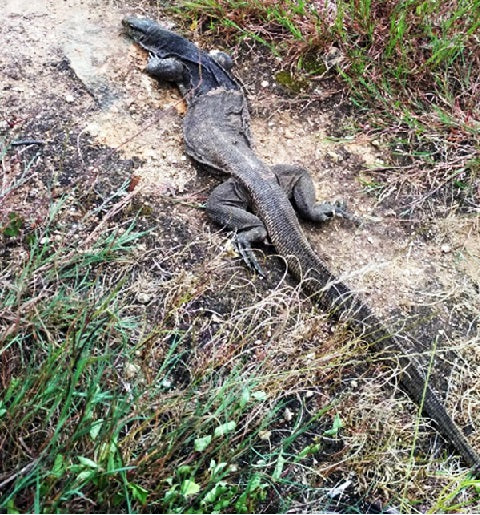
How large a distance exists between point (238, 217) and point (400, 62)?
6.42 ft

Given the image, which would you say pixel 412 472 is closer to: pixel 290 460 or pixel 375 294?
pixel 290 460

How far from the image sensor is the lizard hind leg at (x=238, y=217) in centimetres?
443

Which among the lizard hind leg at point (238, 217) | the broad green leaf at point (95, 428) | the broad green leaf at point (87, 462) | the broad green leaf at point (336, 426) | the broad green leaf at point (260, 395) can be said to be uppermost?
the broad green leaf at point (87, 462)

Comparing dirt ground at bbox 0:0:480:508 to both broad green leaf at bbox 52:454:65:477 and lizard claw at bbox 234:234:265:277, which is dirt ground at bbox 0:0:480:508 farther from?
broad green leaf at bbox 52:454:65:477

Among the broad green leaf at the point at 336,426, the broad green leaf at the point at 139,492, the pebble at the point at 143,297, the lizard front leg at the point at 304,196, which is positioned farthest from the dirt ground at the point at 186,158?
the broad green leaf at the point at 139,492

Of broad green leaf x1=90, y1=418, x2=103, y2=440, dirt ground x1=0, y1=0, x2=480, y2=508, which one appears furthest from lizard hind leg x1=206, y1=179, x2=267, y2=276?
broad green leaf x1=90, y1=418, x2=103, y2=440

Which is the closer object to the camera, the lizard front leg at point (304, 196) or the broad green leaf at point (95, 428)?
the broad green leaf at point (95, 428)

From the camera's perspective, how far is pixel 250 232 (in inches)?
178

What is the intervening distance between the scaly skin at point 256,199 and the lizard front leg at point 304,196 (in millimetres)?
97

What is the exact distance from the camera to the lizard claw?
4371mm

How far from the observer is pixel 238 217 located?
14.9ft

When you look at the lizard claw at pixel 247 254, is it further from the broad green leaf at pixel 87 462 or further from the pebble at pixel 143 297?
the broad green leaf at pixel 87 462

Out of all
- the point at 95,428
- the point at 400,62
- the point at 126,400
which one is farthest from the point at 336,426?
the point at 400,62

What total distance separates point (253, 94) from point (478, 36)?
6.08 ft
